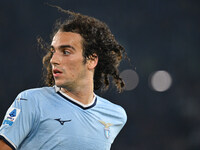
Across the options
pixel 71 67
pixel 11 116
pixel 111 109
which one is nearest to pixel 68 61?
pixel 71 67

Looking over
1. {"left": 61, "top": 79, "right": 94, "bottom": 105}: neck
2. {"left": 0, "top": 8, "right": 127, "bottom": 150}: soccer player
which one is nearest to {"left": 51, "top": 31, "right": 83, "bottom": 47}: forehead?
{"left": 0, "top": 8, "right": 127, "bottom": 150}: soccer player

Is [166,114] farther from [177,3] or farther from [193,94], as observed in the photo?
[177,3]

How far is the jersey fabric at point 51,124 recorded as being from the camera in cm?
228

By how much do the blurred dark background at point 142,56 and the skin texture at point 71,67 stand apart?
17.4 feet

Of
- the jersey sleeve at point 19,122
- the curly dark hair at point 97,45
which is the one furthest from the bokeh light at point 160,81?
the jersey sleeve at point 19,122

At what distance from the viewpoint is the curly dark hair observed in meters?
2.83

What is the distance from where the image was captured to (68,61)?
261cm

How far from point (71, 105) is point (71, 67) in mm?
316

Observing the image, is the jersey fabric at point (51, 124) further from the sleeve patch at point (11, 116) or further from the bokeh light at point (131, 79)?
the bokeh light at point (131, 79)

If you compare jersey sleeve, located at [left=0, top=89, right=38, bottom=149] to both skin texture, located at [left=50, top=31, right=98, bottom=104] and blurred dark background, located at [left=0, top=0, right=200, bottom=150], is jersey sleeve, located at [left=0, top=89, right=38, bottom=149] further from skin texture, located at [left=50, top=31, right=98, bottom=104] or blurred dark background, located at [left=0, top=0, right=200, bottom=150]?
blurred dark background, located at [left=0, top=0, right=200, bottom=150]

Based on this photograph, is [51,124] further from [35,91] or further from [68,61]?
[68,61]

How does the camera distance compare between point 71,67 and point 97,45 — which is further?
point 97,45

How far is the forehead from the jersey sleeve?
1.86ft

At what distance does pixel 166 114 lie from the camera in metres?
8.78
